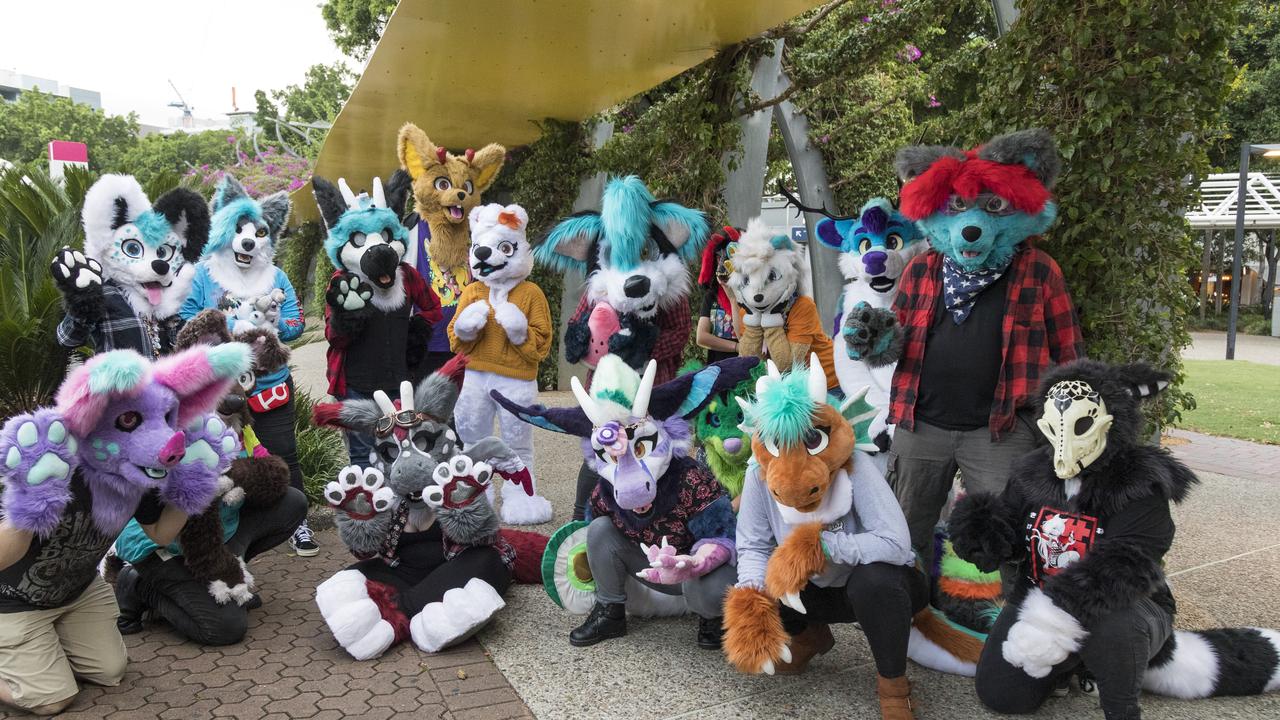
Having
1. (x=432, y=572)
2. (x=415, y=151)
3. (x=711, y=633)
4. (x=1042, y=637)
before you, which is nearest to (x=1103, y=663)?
(x=1042, y=637)

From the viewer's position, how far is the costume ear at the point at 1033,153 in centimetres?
341

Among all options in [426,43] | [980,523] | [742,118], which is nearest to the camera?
[980,523]

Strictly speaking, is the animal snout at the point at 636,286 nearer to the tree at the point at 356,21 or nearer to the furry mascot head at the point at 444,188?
the furry mascot head at the point at 444,188

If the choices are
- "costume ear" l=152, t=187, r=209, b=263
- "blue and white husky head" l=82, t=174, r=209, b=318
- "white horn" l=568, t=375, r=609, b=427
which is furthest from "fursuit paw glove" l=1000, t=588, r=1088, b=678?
"costume ear" l=152, t=187, r=209, b=263

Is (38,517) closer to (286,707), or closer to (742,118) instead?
(286,707)

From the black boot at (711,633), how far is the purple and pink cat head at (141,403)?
2.16 metres

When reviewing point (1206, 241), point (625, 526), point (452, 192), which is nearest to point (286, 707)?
point (625, 526)

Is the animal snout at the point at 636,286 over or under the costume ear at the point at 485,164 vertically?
under

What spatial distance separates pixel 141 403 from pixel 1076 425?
3270 mm

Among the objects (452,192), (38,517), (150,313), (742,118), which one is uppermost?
(742,118)

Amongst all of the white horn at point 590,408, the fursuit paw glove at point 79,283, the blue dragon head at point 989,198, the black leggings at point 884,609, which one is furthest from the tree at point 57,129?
the black leggings at point 884,609

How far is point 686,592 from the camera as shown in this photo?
364 cm

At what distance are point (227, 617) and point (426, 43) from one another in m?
4.52

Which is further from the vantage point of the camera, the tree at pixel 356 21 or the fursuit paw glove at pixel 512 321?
the tree at pixel 356 21
